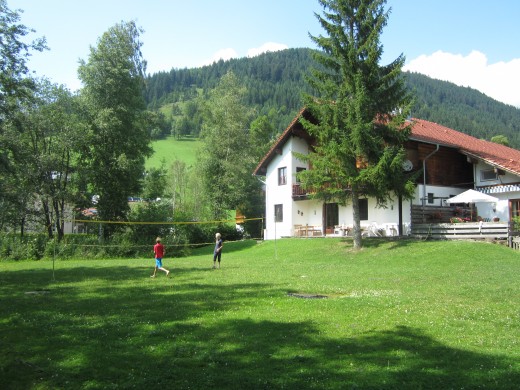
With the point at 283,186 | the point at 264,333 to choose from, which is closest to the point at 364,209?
the point at 283,186

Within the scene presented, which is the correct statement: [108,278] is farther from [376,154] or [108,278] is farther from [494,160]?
[494,160]

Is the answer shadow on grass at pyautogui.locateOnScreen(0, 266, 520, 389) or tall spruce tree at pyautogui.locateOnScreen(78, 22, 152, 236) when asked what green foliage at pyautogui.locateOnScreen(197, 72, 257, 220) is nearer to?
tall spruce tree at pyautogui.locateOnScreen(78, 22, 152, 236)

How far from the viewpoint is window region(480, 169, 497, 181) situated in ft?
103

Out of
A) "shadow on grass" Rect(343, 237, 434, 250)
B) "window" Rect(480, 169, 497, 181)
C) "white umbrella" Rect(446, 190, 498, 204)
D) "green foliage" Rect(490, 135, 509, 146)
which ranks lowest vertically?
"shadow on grass" Rect(343, 237, 434, 250)

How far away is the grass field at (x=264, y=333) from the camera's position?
19.3ft

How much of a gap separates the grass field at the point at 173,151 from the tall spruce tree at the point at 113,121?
49.3 metres

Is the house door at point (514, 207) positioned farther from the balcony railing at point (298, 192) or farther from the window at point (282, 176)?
the window at point (282, 176)

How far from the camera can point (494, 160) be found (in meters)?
30.3

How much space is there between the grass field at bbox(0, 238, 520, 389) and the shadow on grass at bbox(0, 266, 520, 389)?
0.02m

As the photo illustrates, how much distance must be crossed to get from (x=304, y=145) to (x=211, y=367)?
106 feet

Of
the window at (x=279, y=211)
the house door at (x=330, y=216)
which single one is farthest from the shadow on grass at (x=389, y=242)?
the window at (x=279, y=211)

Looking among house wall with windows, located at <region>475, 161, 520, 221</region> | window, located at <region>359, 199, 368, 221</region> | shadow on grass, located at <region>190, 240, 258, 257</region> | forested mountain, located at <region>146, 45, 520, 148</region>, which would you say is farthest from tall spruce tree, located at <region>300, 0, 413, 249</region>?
forested mountain, located at <region>146, 45, 520, 148</region>

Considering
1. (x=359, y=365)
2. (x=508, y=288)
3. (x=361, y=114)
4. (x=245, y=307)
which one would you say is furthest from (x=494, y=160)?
(x=359, y=365)

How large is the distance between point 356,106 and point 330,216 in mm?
13400
